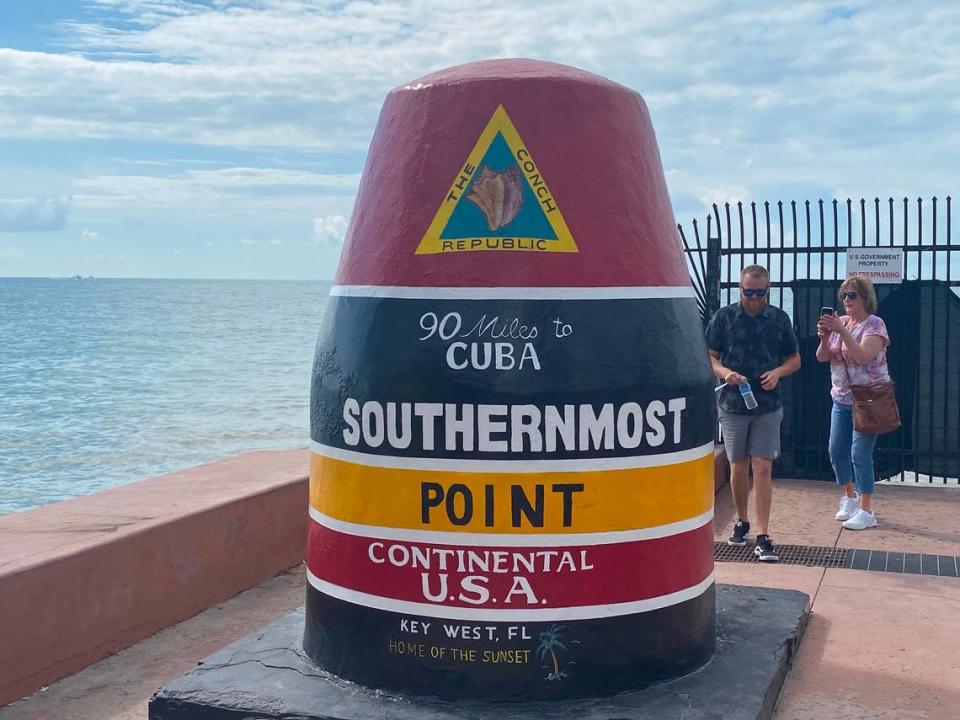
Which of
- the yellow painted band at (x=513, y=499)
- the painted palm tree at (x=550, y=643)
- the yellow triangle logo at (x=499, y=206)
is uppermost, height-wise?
the yellow triangle logo at (x=499, y=206)

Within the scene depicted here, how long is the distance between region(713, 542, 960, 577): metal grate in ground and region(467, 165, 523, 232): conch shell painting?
3909 mm

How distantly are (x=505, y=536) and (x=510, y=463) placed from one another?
0.28 meters

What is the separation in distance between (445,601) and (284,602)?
2.45 metres

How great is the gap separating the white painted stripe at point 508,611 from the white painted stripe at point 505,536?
0.84 ft

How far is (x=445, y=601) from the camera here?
13.3 ft

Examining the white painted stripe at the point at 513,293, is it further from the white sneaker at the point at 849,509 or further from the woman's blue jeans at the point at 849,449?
the white sneaker at the point at 849,509

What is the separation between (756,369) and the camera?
23.2 feet

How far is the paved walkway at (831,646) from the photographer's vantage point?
462 cm

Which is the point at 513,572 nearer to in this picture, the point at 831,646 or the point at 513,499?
the point at 513,499

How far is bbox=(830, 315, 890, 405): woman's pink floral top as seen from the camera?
7738mm

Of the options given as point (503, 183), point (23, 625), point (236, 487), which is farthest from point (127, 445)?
point (503, 183)

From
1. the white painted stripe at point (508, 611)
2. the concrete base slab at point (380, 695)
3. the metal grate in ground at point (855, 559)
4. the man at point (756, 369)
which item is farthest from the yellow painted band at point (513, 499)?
the metal grate in ground at point (855, 559)

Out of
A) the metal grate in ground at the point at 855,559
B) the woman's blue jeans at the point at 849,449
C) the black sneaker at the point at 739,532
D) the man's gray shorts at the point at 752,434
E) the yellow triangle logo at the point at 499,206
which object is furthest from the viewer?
the woman's blue jeans at the point at 849,449

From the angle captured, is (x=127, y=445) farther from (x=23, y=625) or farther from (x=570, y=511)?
(x=570, y=511)
